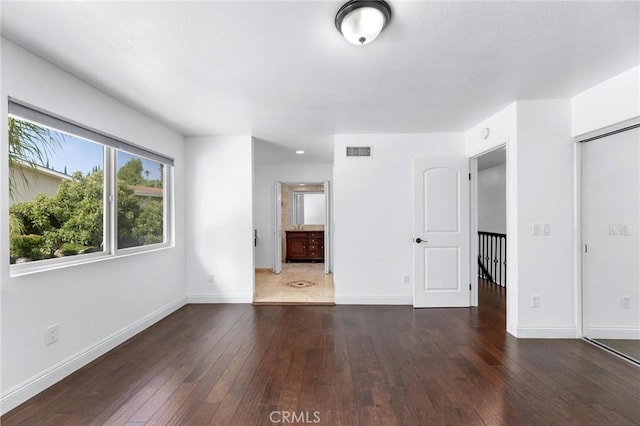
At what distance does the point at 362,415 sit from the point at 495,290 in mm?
4047

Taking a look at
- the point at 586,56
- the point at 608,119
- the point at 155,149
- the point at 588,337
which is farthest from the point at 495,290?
the point at 155,149

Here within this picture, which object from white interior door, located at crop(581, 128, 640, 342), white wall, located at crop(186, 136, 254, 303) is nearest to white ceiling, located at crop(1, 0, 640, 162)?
white interior door, located at crop(581, 128, 640, 342)

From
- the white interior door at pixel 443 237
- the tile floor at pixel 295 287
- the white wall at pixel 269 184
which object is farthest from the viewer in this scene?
the white wall at pixel 269 184

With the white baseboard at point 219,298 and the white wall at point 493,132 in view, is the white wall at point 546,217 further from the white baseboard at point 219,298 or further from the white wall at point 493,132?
the white baseboard at point 219,298

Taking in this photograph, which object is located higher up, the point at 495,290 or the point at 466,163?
the point at 466,163

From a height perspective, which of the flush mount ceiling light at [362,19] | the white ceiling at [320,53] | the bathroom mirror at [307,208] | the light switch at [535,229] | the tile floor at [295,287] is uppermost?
the white ceiling at [320,53]

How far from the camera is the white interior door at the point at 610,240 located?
8.91 ft

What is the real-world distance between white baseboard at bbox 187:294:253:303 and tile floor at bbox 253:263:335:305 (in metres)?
0.15

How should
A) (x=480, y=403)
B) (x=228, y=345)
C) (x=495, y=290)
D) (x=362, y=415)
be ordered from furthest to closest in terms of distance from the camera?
(x=495, y=290), (x=228, y=345), (x=480, y=403), (x=362, y=415)

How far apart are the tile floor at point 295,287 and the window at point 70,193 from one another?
1851 millimetres

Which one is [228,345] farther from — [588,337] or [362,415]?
[588,337]

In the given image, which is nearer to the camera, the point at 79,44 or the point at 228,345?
the point at 79,44

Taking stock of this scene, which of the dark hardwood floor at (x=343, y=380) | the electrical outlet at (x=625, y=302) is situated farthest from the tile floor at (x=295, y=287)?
the electrical outlet at (x=625, y=302)

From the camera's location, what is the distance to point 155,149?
3396 mm
